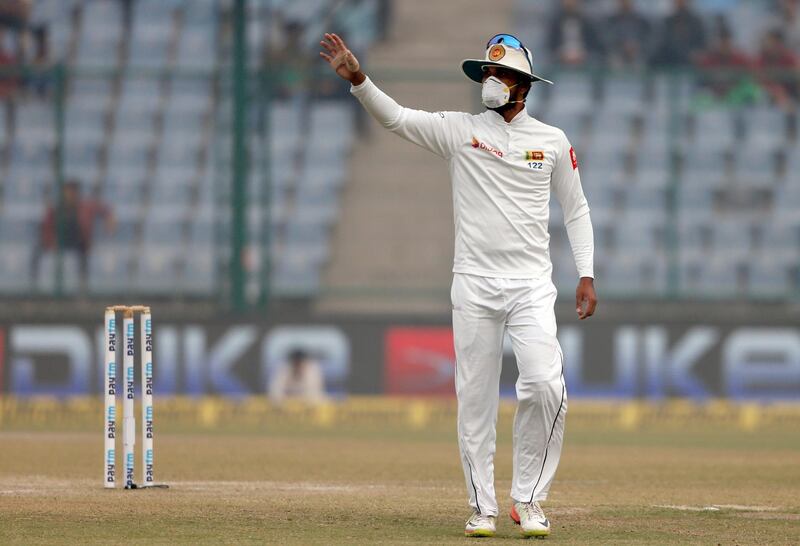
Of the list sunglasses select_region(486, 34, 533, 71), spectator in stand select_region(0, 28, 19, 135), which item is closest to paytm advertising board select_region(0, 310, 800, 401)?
spectator in stand select_region(0, 28, 19, 135)

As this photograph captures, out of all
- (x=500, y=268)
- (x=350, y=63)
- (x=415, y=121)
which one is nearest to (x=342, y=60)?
(x=350, y=63)

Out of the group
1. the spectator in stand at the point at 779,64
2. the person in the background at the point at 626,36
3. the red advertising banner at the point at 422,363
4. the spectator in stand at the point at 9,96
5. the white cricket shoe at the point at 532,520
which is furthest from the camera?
the person in the background at the point at 626,36

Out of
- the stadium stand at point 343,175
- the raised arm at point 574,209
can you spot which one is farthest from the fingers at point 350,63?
the stadium stand at point 343,175

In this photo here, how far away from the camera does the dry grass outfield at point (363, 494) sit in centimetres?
650

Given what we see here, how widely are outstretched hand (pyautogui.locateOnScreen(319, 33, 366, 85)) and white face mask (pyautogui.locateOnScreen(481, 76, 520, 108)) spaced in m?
0.50

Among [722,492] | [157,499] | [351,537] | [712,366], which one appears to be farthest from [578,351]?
[351,537]

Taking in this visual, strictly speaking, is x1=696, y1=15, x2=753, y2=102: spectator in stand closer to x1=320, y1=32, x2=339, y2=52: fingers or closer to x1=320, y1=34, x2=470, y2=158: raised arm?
x1=320, y1=34, x2=470, y2=158: raised arm

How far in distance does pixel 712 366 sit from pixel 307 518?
10.3 m

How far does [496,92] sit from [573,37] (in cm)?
1602

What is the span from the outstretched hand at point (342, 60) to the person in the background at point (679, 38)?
15856mm

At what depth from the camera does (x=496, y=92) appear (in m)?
6.60

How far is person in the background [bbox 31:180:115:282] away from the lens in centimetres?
1844

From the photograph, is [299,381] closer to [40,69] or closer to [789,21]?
[40,69]

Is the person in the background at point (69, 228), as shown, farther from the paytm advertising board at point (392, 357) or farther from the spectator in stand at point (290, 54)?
the spectator in stand at point (290, 54)
